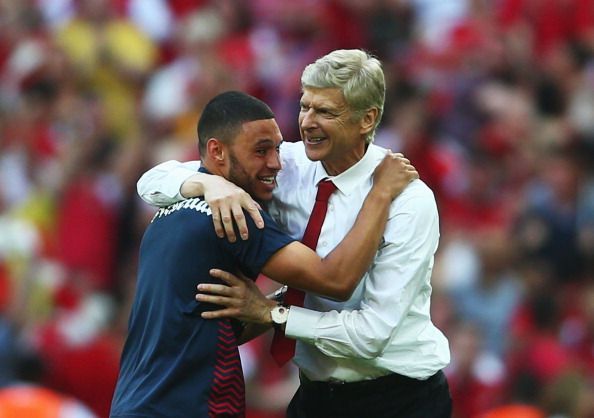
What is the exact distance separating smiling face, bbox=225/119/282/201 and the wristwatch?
0.43 m

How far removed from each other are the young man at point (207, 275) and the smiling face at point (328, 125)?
160mm

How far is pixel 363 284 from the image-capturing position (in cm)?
517

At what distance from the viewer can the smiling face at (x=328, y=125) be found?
16.7ft

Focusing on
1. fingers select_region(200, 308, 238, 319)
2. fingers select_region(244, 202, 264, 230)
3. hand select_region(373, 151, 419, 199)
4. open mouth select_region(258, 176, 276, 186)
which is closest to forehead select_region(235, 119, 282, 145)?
open mouth select_region(258, 176, 276, 186)

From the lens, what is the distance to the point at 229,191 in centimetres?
489

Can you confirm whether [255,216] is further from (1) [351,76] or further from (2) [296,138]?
A: (2) [296,138]

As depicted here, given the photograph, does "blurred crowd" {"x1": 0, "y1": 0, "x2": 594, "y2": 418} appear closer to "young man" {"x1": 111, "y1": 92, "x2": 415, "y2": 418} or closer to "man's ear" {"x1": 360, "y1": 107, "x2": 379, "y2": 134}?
"man's ear" {"x1": 360, "y1": 107, "x2": 379, "y2": 134}

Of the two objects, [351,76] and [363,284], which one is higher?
[351,76]

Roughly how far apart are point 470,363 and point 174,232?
11.0 feet

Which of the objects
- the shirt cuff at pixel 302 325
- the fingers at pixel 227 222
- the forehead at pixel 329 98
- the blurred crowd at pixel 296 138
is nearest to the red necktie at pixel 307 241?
the shirt cuff at pixel 302 325

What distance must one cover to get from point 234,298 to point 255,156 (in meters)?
0.53

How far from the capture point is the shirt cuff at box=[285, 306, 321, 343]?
5.05 metres

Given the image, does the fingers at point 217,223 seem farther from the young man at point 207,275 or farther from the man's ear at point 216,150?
the man's ear at point 216,150

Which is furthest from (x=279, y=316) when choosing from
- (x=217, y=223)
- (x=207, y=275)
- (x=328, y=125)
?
(x=328, y=125)
